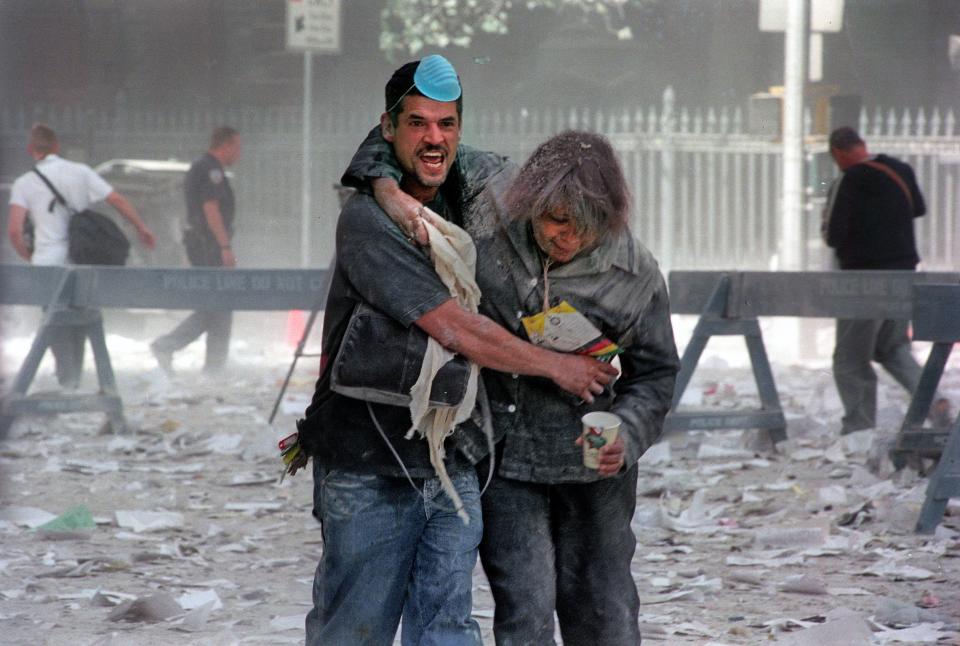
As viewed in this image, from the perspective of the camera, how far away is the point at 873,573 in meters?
5.38

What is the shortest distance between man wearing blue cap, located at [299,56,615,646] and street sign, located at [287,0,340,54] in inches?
411

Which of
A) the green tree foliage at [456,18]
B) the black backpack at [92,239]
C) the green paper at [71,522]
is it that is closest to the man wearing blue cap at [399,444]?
the green paper at [71,522]

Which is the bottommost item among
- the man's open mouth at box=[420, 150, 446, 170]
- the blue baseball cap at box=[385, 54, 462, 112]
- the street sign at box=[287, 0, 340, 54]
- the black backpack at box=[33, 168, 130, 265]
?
the black backpack at box=[33, 168, 130, 265]

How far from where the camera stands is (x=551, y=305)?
10.6 feet

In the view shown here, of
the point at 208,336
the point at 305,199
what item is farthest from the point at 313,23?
the point at 208,336

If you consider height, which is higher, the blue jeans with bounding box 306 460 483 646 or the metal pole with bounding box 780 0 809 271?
the metal pole with bounding box 780 0 809 271

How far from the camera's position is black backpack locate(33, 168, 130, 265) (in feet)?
30.7

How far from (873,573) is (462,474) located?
2.75 m

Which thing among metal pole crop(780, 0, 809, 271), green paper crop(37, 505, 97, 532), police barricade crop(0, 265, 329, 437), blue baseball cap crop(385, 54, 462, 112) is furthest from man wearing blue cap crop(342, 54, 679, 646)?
metal pole crop(780, 0, 809, 271)

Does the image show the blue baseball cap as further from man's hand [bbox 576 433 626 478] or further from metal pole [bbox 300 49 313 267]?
metal pole [bbox 300 49 313 267]

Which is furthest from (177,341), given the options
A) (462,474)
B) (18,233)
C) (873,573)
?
(462,474)

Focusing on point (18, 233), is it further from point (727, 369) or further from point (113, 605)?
point (727, 369)

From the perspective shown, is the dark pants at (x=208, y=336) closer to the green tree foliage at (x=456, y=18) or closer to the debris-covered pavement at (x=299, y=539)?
the debris-covered pavement at (x=299, y=539)

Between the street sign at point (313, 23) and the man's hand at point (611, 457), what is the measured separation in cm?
1063
